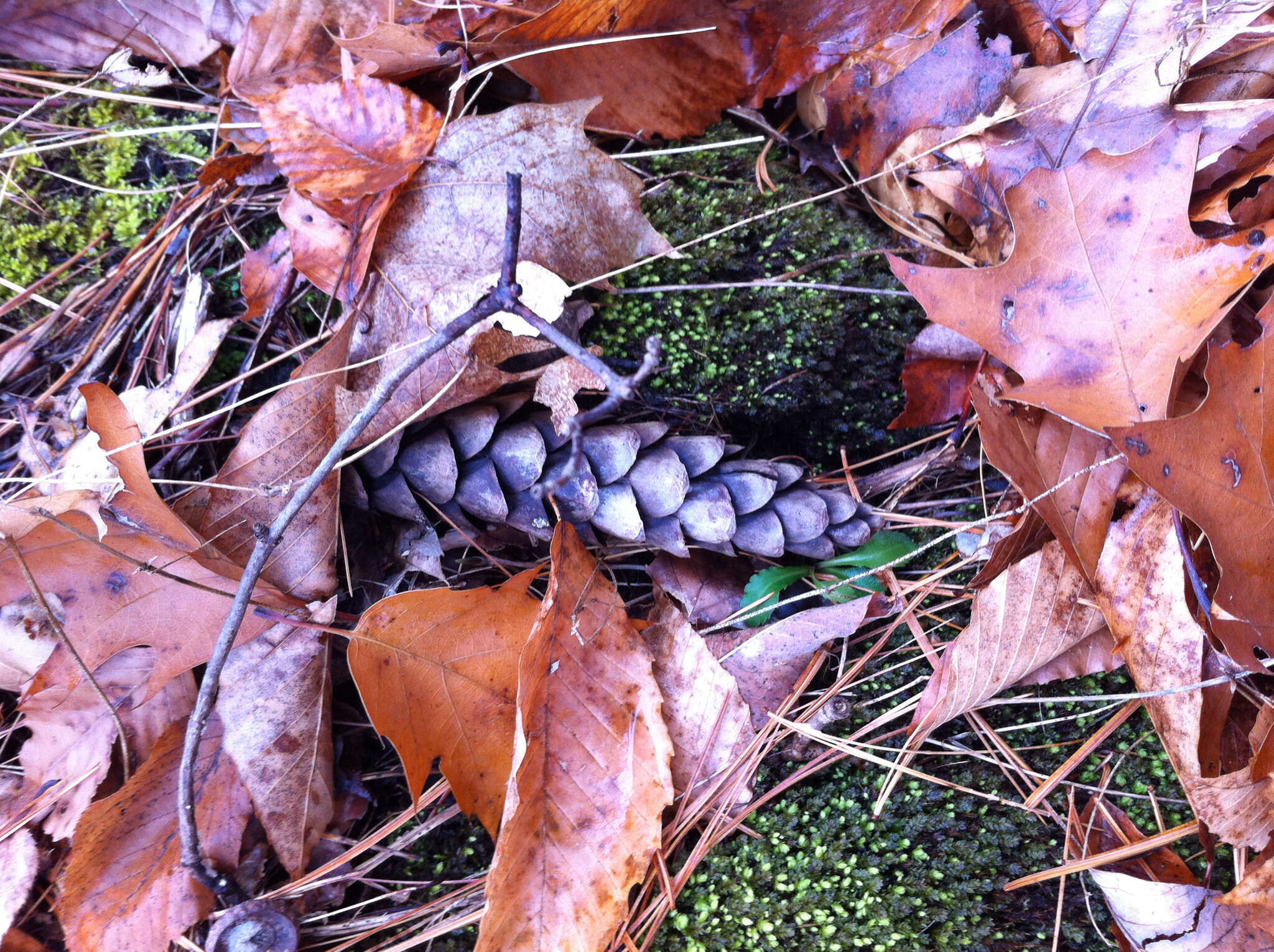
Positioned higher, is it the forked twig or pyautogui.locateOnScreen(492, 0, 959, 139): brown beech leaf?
pyautogui.locateOnScreen(492, 0, 959, 139): brown beech leaf


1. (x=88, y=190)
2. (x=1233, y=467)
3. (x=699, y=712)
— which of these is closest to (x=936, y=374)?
(x=1233, y=467)

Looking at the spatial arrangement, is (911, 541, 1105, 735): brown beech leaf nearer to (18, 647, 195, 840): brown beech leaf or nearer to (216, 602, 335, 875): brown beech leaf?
(216, 602, 335, 875): brown beech leaf

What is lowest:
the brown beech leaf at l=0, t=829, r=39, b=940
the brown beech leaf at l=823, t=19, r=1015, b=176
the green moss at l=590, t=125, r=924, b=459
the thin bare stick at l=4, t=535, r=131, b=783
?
the brown beech leaf at l=0, t=829, r=39, b=940

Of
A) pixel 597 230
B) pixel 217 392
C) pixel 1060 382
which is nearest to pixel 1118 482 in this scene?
pixel 1060 382

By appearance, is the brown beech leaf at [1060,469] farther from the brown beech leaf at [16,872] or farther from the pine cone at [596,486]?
the brown beech leaf at [16,872]

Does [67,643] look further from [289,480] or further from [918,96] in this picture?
[918,96]

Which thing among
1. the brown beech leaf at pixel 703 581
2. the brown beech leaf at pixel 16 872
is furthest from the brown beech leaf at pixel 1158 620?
the brown beech leaf at pixel 16 872

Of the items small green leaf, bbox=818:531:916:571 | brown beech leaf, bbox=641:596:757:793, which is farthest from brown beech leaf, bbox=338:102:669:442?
small green leaf, bbox=818:531:916:571
